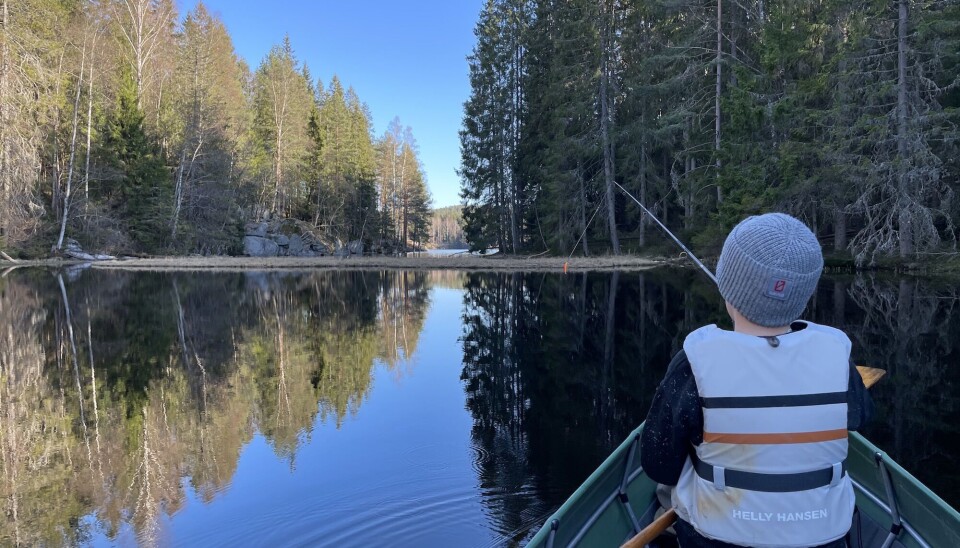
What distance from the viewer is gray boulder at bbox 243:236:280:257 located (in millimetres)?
46031

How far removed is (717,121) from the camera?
25703 millimetres

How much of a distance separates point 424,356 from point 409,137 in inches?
2177

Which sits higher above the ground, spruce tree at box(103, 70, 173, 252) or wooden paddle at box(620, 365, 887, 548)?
spruce tree at box(103, 70, 173, 252)

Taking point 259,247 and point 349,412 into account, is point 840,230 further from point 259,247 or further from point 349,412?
point 259,247

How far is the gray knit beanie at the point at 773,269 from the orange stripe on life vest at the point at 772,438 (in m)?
0.32

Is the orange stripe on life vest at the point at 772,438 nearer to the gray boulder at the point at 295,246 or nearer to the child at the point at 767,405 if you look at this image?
the child at the point at 767,405

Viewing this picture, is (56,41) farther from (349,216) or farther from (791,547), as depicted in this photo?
(791,547)

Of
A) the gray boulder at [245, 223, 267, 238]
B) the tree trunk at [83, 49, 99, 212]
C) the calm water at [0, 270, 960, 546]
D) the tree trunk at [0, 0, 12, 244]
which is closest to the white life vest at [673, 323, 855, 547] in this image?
the calm water at [0, 270, 960, 546]

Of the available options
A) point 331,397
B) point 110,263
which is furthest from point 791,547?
point 110,263

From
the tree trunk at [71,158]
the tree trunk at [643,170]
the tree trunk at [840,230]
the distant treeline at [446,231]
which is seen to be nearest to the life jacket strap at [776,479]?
the tree trunk at [840,230]

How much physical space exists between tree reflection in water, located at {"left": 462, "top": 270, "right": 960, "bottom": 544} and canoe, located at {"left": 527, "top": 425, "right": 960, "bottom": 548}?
1335 millimetres

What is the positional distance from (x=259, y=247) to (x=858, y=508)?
4763 cm

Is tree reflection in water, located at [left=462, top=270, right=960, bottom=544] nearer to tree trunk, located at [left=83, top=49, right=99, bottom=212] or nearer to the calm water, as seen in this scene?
the calm water

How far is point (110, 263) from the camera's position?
32844 millimetres
